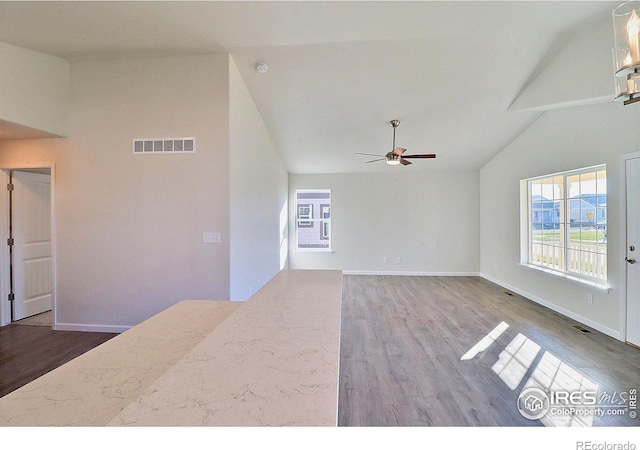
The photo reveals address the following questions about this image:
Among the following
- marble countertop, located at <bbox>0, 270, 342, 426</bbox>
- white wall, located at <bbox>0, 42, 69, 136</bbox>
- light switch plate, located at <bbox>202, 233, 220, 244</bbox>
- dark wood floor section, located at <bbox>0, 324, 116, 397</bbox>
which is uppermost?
white wall, located at <bbox>0, 42, 69, 136</bbox>

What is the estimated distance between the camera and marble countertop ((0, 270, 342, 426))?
60 centimetres

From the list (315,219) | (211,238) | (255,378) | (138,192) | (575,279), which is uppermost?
(138,192)

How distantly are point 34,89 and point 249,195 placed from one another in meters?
2.52

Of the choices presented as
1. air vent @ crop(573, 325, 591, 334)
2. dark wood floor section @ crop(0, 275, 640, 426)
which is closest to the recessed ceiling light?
dark wood floor section @ crop(0, 275, 640, 426)

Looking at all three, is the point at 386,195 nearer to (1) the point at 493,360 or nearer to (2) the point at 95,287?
(1) the point at 493,360

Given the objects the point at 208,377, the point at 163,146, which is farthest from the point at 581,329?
the point at 163,146

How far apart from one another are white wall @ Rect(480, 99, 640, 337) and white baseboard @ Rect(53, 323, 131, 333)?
18.8 feet

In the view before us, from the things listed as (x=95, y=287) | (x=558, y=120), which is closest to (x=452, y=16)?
(x=558, y=120)

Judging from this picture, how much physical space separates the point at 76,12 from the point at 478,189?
A: 7.33 meters

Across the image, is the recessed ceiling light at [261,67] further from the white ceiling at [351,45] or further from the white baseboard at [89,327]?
the white baseboard at [89,327]

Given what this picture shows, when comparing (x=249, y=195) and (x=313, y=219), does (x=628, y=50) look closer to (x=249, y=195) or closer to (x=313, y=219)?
(x=249, y=195)

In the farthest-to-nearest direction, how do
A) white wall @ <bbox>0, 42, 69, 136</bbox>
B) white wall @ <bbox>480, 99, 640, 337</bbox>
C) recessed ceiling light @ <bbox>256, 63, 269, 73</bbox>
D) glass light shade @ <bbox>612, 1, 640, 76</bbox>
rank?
recessed ceiling light @ <bbox>256, 63, 269, 73</bbox> < white wall @ <bbox>480, 99, 640, 337</bbox> < white wall @ <bbox>0, 42, 69, 136</bbox> < glass light shade @ <bbox>612, 1, 640, 76</bbox>

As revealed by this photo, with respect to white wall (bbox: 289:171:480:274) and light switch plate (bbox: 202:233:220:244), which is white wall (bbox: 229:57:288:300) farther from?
white wall (bbox: 289:171:480:274)

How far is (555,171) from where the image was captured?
4109mm
